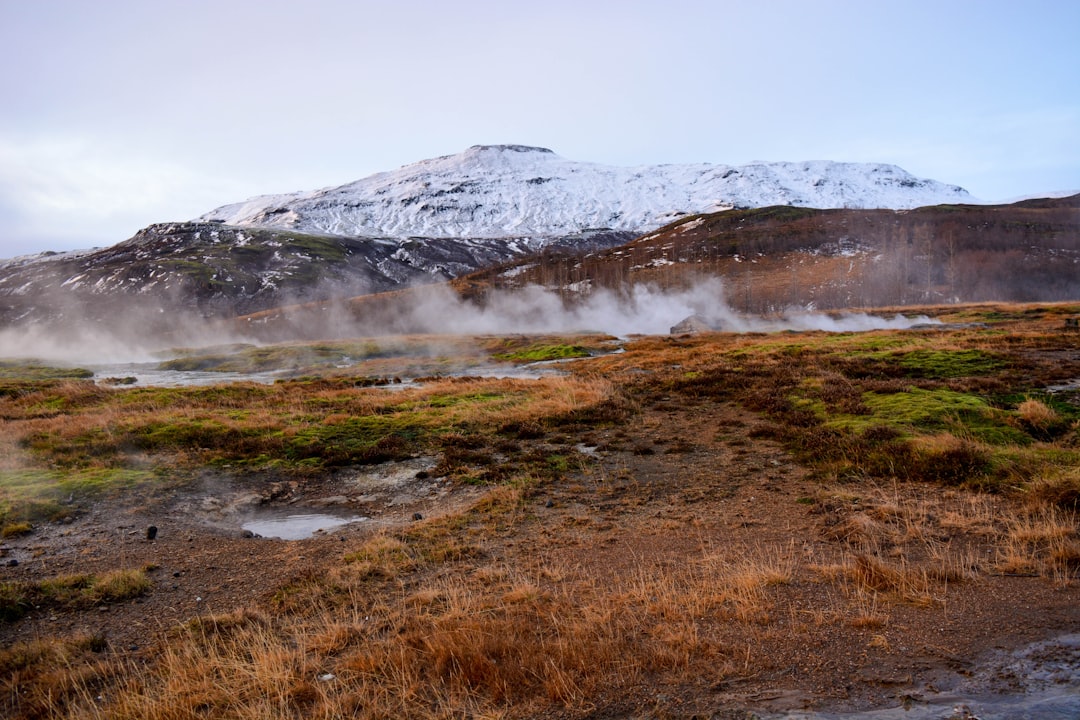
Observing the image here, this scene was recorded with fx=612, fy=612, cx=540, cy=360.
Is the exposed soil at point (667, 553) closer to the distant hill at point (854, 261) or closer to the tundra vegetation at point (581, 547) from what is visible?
the tundra vegetation at point (581, 547)

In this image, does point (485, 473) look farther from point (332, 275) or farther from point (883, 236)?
point (332, 275)

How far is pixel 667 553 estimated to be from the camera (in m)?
10.4

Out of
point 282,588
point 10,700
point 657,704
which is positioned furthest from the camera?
point 282,588

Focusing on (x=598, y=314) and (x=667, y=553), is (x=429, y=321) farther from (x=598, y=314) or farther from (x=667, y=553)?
(x=667, y=553)

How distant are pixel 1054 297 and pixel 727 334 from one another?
80485 millimetres

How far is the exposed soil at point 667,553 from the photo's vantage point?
648 centimetres

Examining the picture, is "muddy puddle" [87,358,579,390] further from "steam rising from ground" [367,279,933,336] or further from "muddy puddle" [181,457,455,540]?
"steam rising from ground" [367,279,933,336]

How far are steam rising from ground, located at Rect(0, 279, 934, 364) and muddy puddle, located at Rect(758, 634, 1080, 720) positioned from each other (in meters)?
74.6

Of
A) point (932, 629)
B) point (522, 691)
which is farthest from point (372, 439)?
point (932, 629)

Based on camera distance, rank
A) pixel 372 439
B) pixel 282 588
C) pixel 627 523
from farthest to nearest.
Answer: pixel 372 439 → pixel 627 523 → pixel 282 588

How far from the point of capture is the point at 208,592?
32.7 feet

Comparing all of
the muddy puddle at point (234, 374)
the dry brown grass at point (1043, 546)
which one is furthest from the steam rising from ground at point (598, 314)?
the dry brown grass at point (1043, 546)

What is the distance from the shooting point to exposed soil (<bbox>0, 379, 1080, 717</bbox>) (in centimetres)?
648

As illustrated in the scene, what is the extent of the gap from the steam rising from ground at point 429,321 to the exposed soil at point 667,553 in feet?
220
